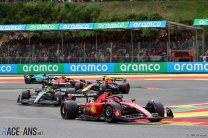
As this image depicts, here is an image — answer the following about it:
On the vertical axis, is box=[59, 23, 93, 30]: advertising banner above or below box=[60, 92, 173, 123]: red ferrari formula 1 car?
above

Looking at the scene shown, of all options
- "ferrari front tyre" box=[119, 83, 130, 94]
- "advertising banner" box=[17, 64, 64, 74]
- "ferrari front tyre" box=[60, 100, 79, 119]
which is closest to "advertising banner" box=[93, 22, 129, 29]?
"advertising banner" box=[17, 64, 64, 74]

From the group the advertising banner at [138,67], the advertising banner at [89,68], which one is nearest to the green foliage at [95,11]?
the advertising banner at [89,68]

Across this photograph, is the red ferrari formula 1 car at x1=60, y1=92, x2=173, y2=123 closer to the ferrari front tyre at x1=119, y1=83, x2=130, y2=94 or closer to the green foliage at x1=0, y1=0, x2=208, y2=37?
the ferrari front tyre at x1=119, y1=83, x2=130, y2=94

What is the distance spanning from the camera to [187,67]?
1564 inches

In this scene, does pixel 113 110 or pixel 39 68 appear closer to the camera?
pixel 113 110

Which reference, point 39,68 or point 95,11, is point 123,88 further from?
point 95,11

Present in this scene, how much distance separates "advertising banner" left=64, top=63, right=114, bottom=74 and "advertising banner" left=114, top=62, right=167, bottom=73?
2.16 feet

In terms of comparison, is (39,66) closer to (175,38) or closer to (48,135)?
(175,38)

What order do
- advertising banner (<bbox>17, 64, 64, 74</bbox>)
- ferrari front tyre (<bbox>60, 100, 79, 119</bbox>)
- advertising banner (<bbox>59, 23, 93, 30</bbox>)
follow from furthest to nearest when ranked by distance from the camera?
advertising banner (<bbox>59, 23, 93, 30</bbox>), advertising banner (<bbox>17, 64, 64, 74</bbox>), ferrari front tyre (<bbox>60, 100, 79, 119</bbox>)

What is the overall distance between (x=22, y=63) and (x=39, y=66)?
5.68ft

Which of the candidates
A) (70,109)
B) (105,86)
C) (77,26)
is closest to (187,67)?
(77,26)

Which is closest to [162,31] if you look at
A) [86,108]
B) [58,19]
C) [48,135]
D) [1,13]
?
[58,19]

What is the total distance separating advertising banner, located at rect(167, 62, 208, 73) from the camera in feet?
128

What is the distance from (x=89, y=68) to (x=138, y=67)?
13.5 feet
